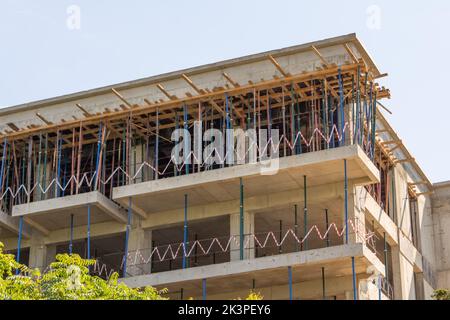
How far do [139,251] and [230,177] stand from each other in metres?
4.86

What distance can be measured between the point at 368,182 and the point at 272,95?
4377 mm

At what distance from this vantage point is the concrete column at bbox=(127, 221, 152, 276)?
1411 inches

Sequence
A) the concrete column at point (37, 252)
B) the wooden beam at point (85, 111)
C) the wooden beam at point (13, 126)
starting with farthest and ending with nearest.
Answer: the wooden beam at point (13, 126), the concrete column at point (37, 252), the wooden beam at point (85, 111)

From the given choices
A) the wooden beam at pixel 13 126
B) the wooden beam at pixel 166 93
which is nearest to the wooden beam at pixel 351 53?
the wooden beam at pixel 166 93

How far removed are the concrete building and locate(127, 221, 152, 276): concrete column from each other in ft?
0.19

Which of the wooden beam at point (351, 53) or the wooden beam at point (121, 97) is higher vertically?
the wooden beam at point (351, 53)

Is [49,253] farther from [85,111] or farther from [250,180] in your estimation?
[250,180]

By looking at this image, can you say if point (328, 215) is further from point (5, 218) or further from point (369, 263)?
point (5, 218)

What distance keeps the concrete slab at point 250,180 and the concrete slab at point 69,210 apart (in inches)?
26.4

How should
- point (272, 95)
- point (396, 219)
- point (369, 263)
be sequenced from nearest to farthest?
point (369, 263), point (272, 95), point (396, 219)

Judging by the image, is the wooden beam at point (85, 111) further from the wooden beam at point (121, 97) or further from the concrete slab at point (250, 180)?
the concrete slab at point (250, 180)

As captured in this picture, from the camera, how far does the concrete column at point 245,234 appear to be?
34.1 m
